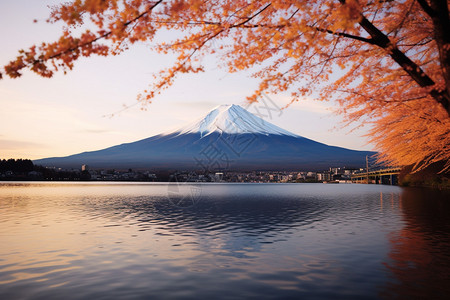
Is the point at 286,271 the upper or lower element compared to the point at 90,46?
lower

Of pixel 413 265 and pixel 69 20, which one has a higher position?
pixel 69 20

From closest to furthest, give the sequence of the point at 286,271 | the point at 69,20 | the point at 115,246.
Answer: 1. the point at 69,20
2. the point at 286,271
3. the point at 115,246

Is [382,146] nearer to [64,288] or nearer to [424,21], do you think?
[424,21]

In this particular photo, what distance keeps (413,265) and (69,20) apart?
10103 mm

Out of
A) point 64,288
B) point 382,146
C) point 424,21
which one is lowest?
point 64,288

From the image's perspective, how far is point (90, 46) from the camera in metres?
6.29

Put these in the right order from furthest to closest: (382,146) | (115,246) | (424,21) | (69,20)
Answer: (382,146), (115,246), (424,21), (69,20)

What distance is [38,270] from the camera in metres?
10.6

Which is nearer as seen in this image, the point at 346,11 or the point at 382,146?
the point at 346,11

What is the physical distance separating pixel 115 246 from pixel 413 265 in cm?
949

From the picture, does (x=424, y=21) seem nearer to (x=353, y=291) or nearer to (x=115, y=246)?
(x=353, y=291)

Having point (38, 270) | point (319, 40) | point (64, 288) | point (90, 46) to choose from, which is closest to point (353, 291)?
point (319, 40)

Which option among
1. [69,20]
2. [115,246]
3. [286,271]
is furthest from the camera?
[115,246]

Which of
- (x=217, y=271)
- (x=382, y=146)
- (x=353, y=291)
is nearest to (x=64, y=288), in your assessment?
(x=217, y=271)
